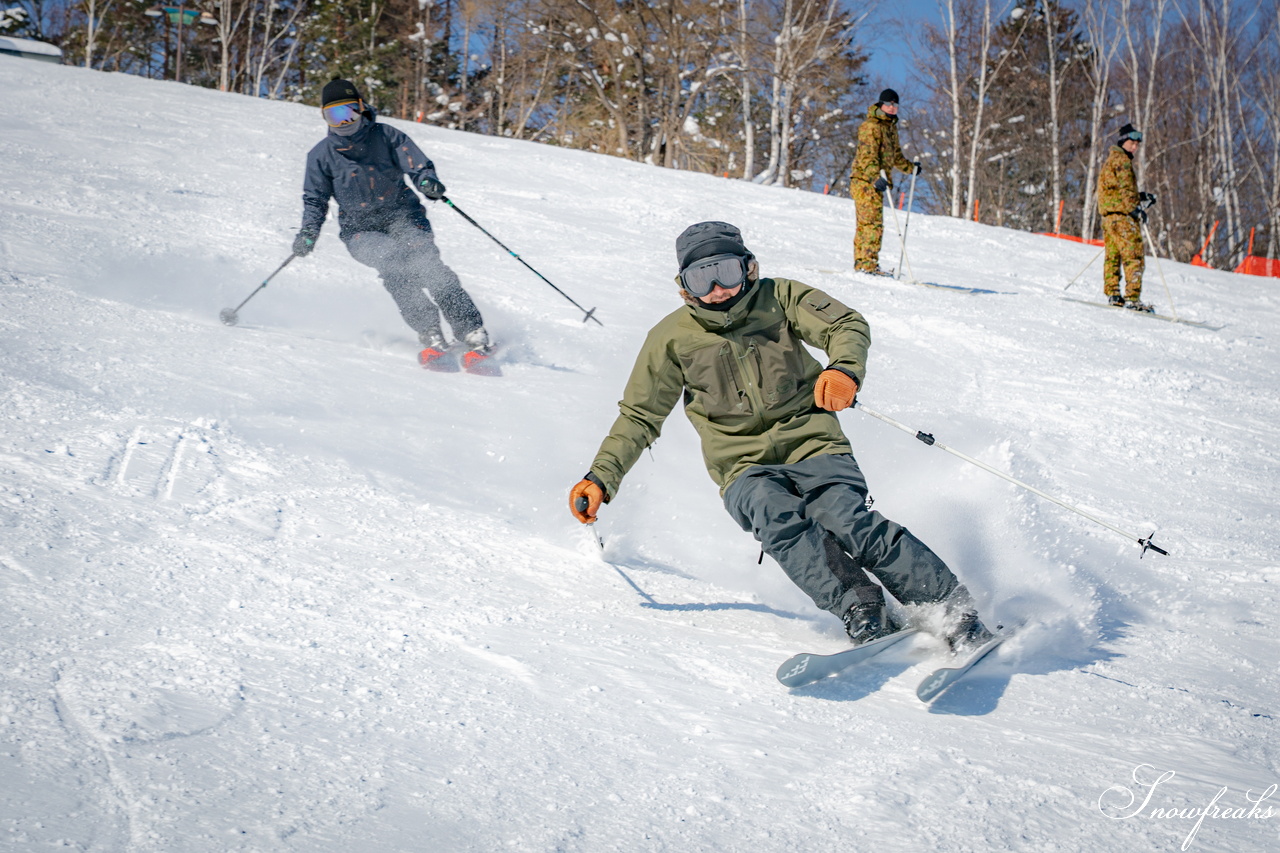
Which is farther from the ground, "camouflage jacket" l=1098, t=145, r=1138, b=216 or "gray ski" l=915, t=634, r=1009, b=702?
"camouflage jacket" l=1098, t=145, r=1138, b=216

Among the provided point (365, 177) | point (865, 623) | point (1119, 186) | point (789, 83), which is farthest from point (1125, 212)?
point (789, 83)

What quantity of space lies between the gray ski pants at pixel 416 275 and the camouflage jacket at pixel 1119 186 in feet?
21.1

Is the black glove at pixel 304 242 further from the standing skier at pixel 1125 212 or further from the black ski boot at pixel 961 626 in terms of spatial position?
the standing skier at pixel 1125 212

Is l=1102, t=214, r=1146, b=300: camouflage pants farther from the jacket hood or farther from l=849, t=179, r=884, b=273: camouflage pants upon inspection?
the jacket hood

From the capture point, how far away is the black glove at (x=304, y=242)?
5.49 metres

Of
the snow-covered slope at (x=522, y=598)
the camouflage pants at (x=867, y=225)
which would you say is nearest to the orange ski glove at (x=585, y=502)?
the snow-covered slope at (x=522, y=598)

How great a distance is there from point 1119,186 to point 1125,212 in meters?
0.26

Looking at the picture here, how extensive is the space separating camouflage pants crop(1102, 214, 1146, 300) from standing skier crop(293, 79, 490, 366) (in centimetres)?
634

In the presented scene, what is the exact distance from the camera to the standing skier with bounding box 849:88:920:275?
891 centimetres

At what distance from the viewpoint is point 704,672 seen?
236 cm

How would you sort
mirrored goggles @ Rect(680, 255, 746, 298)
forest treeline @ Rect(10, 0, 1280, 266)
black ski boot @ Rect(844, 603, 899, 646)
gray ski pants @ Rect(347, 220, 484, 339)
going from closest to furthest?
1. black ski boot @ Rect(844, 603, 899, 646)
2. mirrored goggles @ Rect(680, 255, 746, 298)
3. gray ski pants @ Rect(347, 220, 484, 339)
4. forest treeline @ Rect(10, 0, 1280, 266)

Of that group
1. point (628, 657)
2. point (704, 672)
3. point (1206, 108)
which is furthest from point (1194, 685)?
point (1206, 108)

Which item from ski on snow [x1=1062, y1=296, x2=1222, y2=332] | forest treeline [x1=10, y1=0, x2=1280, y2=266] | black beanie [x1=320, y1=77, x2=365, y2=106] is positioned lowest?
ski on snow [x1=1062, y1=296, x2=1222, y2=332]

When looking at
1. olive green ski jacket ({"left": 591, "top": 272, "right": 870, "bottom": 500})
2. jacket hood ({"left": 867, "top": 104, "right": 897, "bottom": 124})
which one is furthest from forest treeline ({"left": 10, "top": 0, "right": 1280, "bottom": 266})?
olive green ski jacket ({"left": 591, "top": 272, "right": 870, "bottom": 500})
